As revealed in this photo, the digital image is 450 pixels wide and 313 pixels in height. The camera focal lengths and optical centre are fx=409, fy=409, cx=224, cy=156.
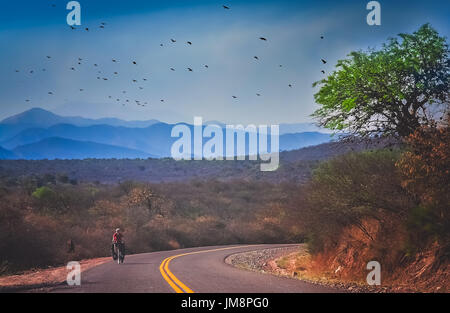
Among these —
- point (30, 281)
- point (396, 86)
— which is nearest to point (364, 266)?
point (396, 86)

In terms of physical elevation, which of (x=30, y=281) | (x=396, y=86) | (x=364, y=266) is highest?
(x=396, y=86)

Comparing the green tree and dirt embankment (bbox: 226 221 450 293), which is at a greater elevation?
the green tree

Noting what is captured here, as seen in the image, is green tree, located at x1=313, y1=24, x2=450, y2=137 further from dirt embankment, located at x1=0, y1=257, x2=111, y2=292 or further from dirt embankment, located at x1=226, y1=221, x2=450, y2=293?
dirt embankment, located at x1=0, y1=257, x2=111, y2=292

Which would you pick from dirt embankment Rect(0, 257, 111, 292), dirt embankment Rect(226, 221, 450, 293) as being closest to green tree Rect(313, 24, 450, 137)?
dirt embankment Rect(226, 221, 450, 293)

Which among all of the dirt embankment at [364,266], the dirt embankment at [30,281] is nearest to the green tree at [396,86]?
the dirt embankment at [364,266]

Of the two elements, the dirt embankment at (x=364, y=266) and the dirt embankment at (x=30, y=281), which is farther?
the dirt embankment at (x=30, y=281)

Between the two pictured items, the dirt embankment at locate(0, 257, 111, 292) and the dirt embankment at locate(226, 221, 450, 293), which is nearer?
the dirt embankment at locate(226, 221, 450, 293)

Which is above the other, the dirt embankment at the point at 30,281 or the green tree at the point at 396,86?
the green tree at the point at 396,86

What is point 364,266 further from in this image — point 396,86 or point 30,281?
point 30,281

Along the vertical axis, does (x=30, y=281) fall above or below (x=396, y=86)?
below

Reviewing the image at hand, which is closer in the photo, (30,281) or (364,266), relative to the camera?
(30,281)

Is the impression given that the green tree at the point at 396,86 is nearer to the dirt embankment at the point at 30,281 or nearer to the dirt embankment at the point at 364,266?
the dirt embankment at the point at 364,266
